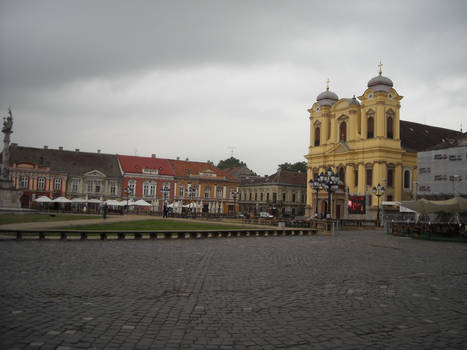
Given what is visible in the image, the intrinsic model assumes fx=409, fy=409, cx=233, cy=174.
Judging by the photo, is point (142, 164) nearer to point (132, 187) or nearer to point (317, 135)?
point (132, 187)

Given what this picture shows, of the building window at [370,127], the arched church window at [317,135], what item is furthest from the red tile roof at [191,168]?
the building window at [370,127]

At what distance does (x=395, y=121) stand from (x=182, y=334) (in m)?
55.4

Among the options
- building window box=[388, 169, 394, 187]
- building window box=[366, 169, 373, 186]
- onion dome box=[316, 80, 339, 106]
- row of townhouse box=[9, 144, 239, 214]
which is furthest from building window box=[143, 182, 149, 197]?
building window box=[388, 169, 394, 187]

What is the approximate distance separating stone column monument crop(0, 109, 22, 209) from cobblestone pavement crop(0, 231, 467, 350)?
2747 centimetres

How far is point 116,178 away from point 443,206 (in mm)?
55723

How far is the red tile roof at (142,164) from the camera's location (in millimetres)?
72062

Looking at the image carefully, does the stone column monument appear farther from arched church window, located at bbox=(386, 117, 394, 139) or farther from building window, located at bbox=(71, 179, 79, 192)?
arched church window, located at bbox=(386, 117, 394, 139)

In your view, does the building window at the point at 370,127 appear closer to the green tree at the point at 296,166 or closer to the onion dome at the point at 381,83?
the onion dome at the point at 381,83

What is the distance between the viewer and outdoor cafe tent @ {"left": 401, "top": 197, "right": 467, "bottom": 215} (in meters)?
25.9

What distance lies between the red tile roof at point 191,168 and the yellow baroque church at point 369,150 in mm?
21323

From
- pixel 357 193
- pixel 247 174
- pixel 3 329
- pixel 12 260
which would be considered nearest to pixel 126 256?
pixel 12 260

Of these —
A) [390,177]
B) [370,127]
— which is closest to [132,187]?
[370,127]

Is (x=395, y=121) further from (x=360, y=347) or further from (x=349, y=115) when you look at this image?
(x=360, y=347)

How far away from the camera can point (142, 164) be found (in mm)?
73812
